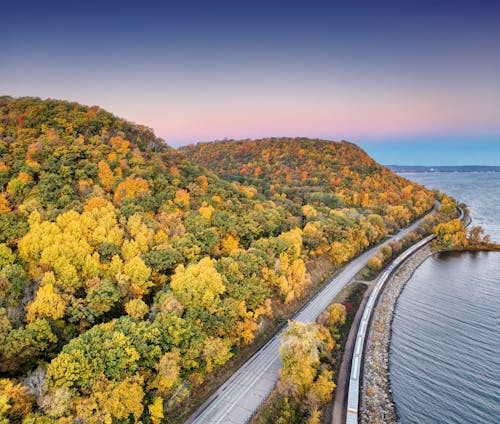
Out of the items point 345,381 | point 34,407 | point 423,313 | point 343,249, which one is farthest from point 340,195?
point 34,407

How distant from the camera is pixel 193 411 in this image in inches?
1209

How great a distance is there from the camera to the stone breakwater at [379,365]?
3203cm

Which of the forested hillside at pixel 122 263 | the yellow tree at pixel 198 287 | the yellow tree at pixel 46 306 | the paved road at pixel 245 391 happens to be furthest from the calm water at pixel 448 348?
the yellow tree at pixel 46 306

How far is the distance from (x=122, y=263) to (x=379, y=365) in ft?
110

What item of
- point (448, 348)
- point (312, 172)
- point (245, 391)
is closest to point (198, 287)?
point (245, 391)

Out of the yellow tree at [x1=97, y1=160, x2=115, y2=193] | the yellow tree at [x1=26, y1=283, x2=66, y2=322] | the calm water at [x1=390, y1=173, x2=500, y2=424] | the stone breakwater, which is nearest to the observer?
the yellow tree at [x1=26, y1=283, x2=66, y2=322]

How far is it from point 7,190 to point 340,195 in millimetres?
88001

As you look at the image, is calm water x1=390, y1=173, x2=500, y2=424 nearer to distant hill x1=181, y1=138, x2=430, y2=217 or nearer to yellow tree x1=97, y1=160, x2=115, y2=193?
distant hill x1=181, y1=138, x2=430, y2=217

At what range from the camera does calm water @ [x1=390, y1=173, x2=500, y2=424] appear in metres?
33.1

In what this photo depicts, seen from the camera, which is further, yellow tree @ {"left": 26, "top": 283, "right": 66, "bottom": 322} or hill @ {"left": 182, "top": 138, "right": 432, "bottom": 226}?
hill @ {"left": 182, "top": 138, "right": 432, "bottom": 226}

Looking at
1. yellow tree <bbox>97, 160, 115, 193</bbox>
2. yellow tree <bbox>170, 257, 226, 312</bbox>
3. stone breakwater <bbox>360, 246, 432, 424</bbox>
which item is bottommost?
stone breakwater <bbox>360, 246, 432, 424</bbox>

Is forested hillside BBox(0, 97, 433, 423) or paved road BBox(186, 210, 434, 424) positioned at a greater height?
forested hillside BBox(0, 97, 433, 423)

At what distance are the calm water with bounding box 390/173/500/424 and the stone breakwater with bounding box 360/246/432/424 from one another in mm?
955

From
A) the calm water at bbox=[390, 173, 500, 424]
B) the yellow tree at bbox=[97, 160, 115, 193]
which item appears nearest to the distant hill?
the calm water at bbox=[390, 173, 500, 424]
